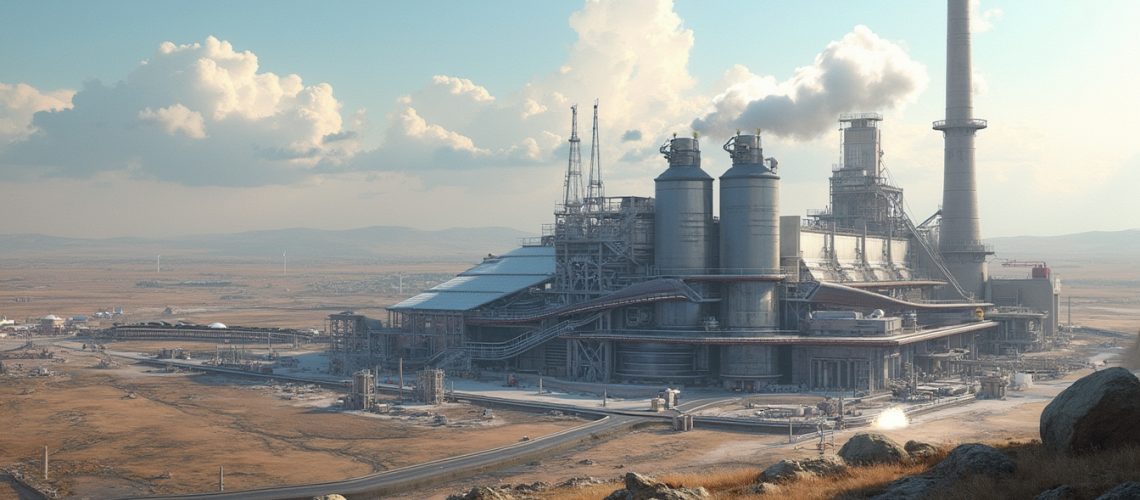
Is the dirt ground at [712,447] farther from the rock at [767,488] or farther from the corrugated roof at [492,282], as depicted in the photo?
the corrugated roof at [492,282]

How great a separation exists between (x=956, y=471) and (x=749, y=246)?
81.3 meters

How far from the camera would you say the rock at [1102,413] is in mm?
29203

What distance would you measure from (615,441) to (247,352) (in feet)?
273

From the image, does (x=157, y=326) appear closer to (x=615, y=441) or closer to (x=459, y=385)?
(x=459, y=385)

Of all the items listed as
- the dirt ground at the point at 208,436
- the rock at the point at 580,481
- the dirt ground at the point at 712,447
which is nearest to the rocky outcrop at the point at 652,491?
the rock at the point at 580,481

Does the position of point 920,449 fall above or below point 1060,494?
below

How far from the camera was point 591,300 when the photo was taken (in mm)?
115312

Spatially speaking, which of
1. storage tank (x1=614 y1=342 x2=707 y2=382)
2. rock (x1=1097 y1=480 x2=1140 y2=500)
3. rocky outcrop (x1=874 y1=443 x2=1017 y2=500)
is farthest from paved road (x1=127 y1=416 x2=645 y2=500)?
rock (x1=1097 y1=480 x2=1140 y2=500)

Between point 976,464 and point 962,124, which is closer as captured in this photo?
point 976,464

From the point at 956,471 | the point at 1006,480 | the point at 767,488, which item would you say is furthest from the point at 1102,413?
the point at 767,488

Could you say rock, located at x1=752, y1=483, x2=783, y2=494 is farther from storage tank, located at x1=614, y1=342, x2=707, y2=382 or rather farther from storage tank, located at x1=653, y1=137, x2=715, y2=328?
storage tank, located at x1=653, y1=137, x2=715, y2=328

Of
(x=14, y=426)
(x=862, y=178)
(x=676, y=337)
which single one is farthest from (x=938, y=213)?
(x=14, y=426)

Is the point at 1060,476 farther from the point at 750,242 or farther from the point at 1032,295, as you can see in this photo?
the point at 1032,295

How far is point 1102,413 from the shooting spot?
29422mm
